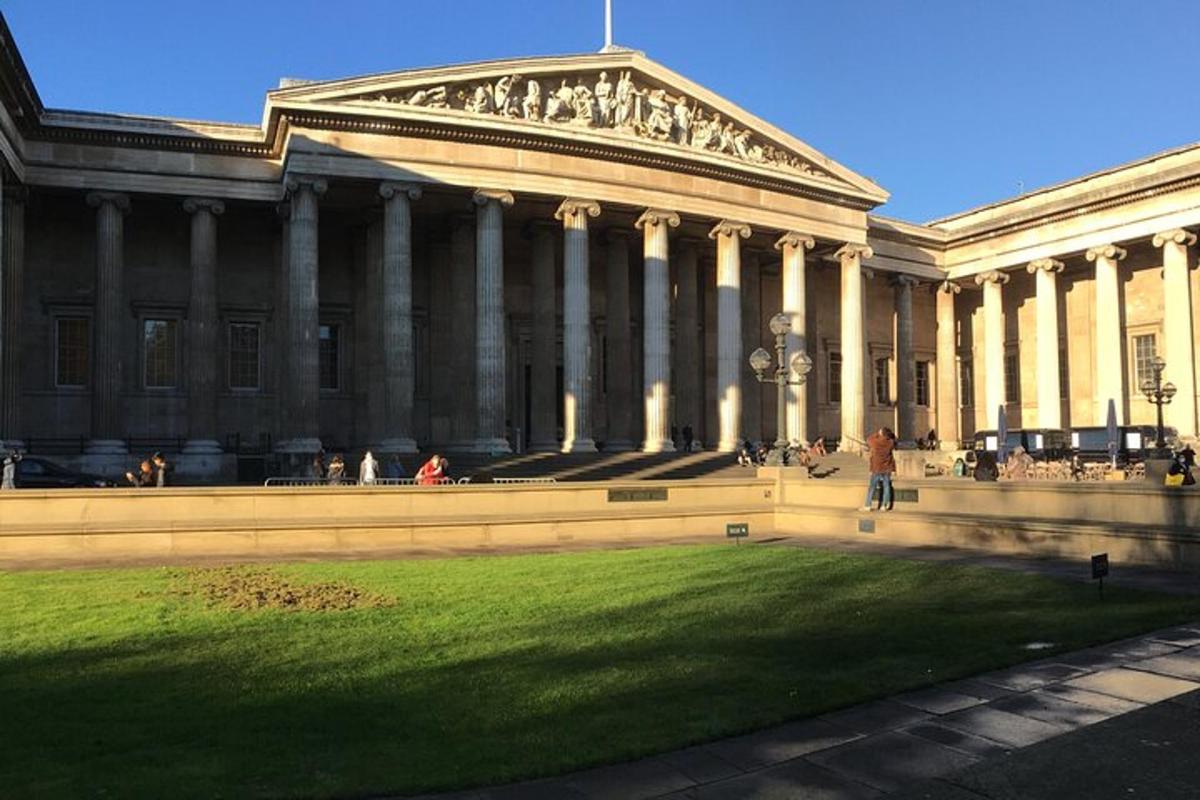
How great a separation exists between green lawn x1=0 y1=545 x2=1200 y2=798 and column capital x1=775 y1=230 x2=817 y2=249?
30485mm

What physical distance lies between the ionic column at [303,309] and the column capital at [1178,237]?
36607mm

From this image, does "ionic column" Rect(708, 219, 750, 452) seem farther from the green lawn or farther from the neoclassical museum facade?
the green lawn

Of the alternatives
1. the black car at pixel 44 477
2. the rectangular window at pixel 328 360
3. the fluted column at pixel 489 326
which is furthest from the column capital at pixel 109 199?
the fluted column at pixel 489 326

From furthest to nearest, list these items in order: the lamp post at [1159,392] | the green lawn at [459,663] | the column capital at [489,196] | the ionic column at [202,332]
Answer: the column capital at [489,196], the ionic column at [202,332], the lamp post at [1159,392], the green lawn at [459,663]

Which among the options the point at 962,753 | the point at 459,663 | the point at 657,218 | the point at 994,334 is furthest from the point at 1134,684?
the point at 994,334

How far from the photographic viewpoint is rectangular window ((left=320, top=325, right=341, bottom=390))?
40.9m

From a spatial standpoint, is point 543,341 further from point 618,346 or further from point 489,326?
point 489,326

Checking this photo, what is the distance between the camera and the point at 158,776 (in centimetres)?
597

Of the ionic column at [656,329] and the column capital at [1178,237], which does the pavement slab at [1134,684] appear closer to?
the ionic column at [656,329]

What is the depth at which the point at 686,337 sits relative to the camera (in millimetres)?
44531

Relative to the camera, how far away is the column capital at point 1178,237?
42.8 metres

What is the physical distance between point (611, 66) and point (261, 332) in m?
18.3

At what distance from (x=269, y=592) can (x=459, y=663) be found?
5132 mm

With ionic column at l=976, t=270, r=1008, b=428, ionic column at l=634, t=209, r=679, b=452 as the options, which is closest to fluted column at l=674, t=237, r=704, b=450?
ionic column at l=634, t=209, r=679, b=452
